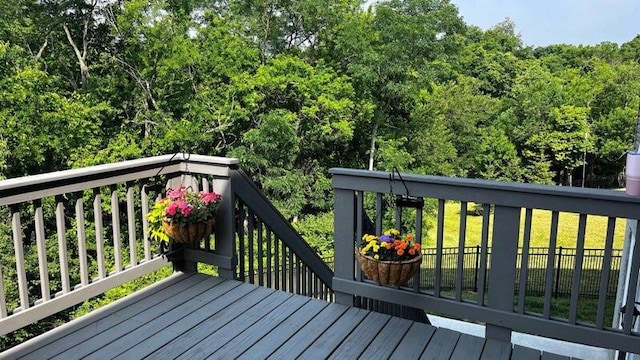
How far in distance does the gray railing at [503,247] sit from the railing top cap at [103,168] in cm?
88

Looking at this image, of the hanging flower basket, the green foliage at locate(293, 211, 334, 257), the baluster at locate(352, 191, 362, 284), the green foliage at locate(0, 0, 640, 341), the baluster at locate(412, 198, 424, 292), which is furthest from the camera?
the green foliage at locate(293, 211, 334, 257)

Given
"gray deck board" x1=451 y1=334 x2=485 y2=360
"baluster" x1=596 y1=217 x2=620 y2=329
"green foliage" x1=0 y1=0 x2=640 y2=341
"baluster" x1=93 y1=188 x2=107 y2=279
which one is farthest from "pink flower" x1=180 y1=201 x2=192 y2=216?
"green foliage" x1=0 y1=0 x2=640 y2=341

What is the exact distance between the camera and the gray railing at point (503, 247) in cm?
216

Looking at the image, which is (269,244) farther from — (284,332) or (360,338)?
(360,338)

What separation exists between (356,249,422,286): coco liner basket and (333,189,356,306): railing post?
1.33ft

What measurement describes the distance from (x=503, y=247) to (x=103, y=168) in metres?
2.15

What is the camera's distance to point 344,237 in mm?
2770

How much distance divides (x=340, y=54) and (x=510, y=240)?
1394cm

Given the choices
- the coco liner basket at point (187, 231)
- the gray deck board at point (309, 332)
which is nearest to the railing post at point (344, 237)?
the gray deck board at point (309, 332)

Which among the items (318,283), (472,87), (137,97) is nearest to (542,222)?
(472,87)

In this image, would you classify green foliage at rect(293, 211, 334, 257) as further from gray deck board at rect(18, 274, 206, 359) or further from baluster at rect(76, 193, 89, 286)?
baluster at rect(76, 193, 89, 286)

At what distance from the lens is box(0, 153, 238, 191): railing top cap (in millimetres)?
2236

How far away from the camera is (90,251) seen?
441 inches

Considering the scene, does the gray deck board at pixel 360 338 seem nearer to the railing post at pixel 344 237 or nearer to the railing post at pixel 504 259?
the railing post at pixel 344 237
